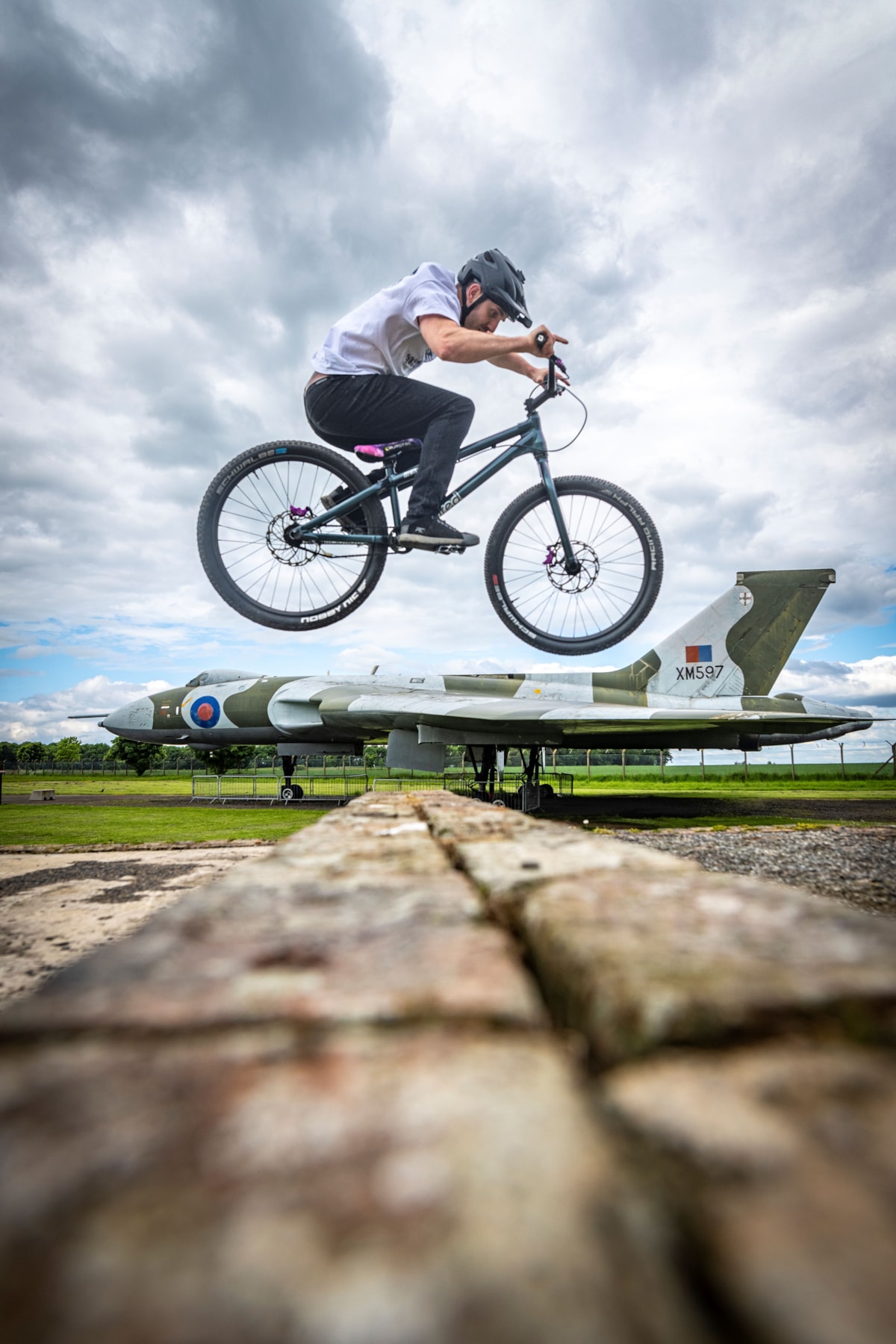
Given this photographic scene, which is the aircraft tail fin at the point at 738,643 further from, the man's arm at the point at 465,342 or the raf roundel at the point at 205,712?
the man's arm at the point at 465,342

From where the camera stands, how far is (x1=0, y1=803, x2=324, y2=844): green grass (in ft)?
25.7

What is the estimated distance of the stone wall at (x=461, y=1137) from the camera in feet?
0.93

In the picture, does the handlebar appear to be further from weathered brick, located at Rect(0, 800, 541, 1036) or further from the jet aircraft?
the jet aircraft

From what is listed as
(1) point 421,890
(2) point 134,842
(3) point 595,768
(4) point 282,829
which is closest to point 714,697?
(4) point 282,829

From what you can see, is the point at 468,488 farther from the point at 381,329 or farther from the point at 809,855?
the point at 809,855

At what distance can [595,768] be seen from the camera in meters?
43.5

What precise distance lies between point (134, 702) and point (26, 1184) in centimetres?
1694

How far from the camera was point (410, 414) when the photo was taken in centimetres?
476

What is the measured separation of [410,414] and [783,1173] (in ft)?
16.4

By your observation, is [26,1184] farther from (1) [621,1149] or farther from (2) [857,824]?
(2) [857,824]

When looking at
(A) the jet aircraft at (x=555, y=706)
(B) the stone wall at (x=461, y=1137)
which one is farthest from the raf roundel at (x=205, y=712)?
(B) the stone wall at (x=461, y=1137)

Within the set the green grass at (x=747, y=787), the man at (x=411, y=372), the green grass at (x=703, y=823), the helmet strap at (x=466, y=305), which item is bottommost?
the green grass at (x=747, y=787)

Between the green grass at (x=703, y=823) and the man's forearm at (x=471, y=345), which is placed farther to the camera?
the green grass at (x=703, y=823)

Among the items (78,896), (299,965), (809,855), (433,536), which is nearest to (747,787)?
(809,855)
